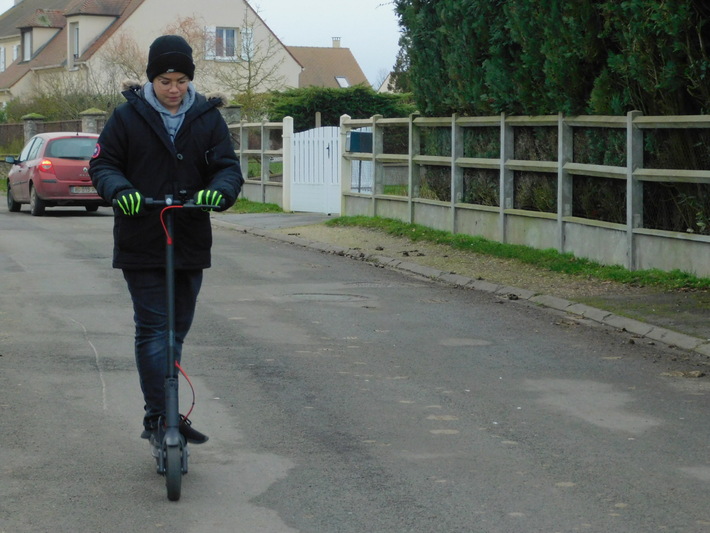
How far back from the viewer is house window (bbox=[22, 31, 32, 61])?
63.0 m

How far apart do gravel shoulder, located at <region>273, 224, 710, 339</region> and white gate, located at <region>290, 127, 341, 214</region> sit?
3863mm

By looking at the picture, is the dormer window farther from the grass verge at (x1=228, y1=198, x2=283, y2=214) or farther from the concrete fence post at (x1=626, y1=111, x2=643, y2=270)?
the concrete fence post at (x1=626, y1=111, x2=643, y2=270)

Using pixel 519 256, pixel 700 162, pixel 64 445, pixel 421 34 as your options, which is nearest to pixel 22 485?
pixel 64 445

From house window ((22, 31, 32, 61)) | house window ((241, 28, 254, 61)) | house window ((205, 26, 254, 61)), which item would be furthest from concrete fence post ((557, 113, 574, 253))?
house window ((22, 31, 32, 61))

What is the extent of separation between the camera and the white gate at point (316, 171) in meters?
22.6

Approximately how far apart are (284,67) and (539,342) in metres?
52.6

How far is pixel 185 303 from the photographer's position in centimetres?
587

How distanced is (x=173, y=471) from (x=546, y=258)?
9573mm

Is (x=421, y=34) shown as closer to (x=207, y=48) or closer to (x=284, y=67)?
(x=207, y=48)

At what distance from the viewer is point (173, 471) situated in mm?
5195

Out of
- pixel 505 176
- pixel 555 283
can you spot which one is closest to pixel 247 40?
pixel 505 176

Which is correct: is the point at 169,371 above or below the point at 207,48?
below

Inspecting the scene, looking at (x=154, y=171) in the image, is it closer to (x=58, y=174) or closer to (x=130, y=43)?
(x=58, y=174)

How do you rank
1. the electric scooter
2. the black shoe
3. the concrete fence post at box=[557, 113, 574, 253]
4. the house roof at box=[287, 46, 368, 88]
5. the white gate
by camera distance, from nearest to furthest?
the electric scooter → the black shoe → the concrete fence post at box=[557, 113, 574, 253] → the white gate → the house roof at box=[287, 46, 368, 88]
